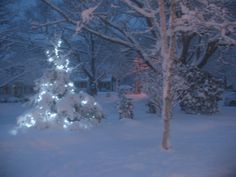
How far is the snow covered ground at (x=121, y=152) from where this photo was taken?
27.5 ft

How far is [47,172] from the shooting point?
332 inches

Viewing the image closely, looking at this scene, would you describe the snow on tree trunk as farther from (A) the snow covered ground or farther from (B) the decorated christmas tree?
(B) the decorated christmas tree

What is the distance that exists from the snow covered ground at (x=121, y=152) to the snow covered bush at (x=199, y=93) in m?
3.56

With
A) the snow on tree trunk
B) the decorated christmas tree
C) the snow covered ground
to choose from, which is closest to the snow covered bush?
the snow covered ground

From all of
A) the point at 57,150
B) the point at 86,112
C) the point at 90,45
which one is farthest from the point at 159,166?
the point at 90,45

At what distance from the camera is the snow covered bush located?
19.0 meters

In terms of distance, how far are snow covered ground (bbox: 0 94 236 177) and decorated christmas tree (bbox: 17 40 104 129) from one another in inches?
22.2

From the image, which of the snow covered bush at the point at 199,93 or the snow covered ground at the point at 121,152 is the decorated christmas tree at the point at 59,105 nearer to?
the snow covered ground at the point at 121,152

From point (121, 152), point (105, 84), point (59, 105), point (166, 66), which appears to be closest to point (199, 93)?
point (59, 105)

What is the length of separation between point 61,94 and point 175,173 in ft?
25.8

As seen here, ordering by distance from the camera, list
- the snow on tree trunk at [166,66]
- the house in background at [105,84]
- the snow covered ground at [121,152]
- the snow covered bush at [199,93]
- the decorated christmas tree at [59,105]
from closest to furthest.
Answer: the snow covered ground at [121,152] < the snow on tree trunk at [166,66] < the decorated christmas tree at [59,105] < the snow covered bush at [199,93] < the house in background at [105,84]

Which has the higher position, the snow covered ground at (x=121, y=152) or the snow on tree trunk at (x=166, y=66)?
the snow on tree trunk at (x=166, y=66)

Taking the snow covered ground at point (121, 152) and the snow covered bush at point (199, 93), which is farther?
the snow covered bush at point (199, 93)

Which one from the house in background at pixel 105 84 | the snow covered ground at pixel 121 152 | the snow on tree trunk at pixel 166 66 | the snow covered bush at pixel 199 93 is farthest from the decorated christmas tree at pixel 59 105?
the house in background at pixel 105 84
